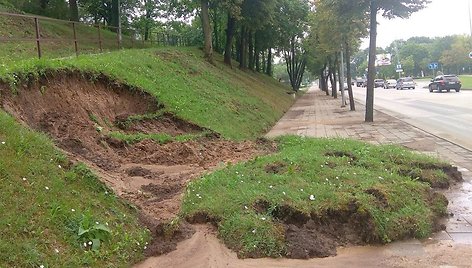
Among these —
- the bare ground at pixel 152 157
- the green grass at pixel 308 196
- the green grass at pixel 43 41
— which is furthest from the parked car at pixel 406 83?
the green grass at pixel 308 196

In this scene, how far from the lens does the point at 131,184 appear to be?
322 inches

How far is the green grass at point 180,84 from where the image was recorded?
40.9 ft

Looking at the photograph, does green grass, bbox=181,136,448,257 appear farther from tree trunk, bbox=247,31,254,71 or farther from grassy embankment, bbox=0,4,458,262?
tree trunk, bbox=247,31,254,71

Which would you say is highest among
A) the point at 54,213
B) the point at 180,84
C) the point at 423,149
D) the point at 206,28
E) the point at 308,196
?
the point at 206,28

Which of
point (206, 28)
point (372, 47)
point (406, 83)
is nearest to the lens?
point (372, 47)

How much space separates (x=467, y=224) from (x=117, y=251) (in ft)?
15.9

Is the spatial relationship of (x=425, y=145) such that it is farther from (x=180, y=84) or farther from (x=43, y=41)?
(x=43, y=41)

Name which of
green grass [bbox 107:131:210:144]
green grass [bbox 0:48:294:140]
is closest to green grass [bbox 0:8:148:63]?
green grass [bbox 0:48:294:140]

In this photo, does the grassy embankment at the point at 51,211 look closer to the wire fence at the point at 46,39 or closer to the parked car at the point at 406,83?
the wire fence at the point at 46,39

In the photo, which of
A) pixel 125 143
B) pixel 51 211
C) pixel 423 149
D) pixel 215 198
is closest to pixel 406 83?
pixel 423 149

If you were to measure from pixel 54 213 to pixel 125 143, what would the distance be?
19.2 ft

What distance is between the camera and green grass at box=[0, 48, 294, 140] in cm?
1246

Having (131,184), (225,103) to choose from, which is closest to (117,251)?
(131,184)

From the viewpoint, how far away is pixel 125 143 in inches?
440
